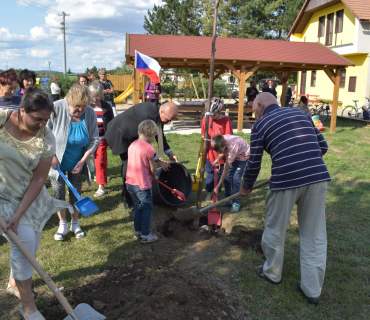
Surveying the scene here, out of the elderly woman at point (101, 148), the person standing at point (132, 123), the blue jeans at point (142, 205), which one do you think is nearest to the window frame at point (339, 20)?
the elderly woman at point (101, 148)

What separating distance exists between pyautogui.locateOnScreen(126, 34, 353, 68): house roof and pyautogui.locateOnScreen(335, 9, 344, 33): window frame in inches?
396

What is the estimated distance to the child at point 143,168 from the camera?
151 inches

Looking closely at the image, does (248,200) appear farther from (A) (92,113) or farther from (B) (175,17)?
(B) (175,17)

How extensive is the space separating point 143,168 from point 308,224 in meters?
1.89

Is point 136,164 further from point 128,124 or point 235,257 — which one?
point 235,257

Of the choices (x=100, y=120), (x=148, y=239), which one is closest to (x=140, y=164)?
(x=148, y=239)

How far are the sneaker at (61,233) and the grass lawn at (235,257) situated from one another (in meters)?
0.06

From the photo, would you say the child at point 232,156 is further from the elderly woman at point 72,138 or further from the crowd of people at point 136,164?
the elderly woman at point 72,138

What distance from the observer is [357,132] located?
524 inches

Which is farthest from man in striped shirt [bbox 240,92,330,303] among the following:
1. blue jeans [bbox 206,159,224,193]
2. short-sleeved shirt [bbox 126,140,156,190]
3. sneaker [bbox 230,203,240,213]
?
blue jeans [bbox 206,159,224,193]

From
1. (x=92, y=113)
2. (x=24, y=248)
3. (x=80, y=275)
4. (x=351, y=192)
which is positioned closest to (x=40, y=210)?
(x=24, y=248)

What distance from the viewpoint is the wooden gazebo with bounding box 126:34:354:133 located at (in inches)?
459

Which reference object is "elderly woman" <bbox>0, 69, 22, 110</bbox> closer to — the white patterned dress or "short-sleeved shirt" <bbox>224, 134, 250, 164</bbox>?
the white patterned dress

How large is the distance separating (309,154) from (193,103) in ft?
39.0
